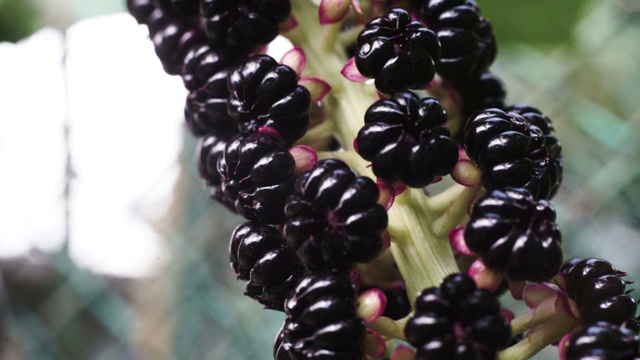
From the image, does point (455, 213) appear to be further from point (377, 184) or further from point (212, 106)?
point (212, 106)

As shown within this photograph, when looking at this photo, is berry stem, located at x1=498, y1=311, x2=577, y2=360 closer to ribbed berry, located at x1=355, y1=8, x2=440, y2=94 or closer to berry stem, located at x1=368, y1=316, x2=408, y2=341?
berry stem, located at x1=368, y1=316, x2=408, y2=341

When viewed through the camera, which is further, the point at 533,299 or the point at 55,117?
the point at 55,117

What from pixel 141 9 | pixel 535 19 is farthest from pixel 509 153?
pixel 535 19

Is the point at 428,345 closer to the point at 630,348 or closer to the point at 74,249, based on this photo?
the point at 630,348

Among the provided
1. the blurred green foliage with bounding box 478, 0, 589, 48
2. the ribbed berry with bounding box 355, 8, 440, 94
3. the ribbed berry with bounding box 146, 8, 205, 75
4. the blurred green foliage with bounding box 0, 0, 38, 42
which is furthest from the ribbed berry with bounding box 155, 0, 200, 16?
the blurred green foliage with bounding box 0, 0, 38, 42

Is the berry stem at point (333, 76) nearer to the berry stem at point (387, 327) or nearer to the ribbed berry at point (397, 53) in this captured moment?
the ribbed berry at point (397, 53)

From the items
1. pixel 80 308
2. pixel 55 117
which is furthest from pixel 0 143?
pixel 80 308
